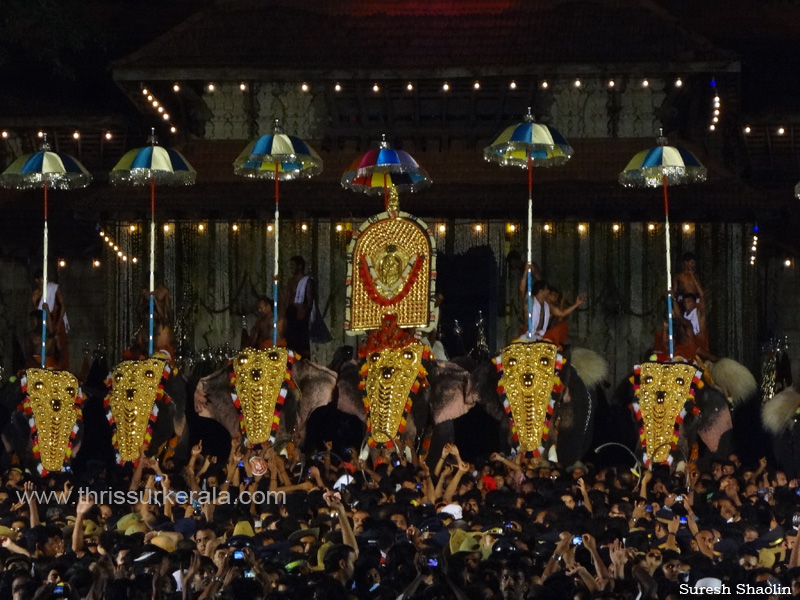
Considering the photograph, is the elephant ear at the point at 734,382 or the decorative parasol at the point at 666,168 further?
the elephant ear at the point at 734,382

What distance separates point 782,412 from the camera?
797 inches

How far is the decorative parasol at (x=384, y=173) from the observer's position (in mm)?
20859

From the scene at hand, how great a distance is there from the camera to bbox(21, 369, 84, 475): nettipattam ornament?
2017 centimetres

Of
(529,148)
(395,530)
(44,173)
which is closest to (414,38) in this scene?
(529,148)

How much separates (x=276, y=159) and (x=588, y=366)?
3635mm

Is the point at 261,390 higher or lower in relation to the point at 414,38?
lower

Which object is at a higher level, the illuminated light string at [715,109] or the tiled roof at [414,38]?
the tiled roof at [414,38]

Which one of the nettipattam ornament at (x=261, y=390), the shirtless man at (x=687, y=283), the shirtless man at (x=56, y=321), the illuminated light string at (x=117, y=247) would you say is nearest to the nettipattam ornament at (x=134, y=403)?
the nettipattam ornament at (x=261, y=390)

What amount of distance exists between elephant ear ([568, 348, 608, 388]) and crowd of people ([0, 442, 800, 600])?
38.7 inches

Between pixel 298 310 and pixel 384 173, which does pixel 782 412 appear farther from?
pixel 298 310

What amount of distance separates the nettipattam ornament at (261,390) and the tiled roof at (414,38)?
13.6ft

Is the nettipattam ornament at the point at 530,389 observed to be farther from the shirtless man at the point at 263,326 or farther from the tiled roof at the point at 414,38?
the tiled roof at the point at 414,38

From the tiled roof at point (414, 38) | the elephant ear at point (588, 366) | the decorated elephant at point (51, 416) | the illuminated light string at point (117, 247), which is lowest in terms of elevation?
the decorated elephant at point (51, 416)

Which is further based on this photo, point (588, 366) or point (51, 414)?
point (588, 366)
